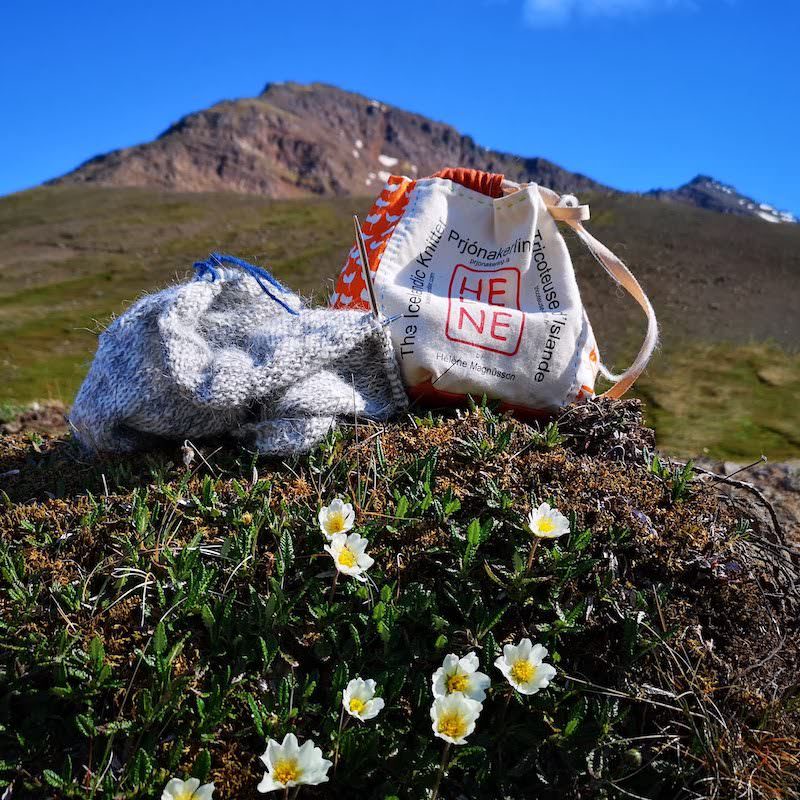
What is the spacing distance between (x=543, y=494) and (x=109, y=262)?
541 inches

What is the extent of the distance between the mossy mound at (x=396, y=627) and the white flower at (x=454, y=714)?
15 centimetres

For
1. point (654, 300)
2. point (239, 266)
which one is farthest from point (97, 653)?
point (654, 300)

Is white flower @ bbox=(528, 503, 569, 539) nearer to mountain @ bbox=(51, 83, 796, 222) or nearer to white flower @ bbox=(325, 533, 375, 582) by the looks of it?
white flower @ bbox=(325, 533, 375, 582)

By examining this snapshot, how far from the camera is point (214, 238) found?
17.7 meters

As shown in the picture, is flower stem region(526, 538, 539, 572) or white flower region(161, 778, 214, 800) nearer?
white flower region(161, 778, 214, 800)

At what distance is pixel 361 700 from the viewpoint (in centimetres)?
144

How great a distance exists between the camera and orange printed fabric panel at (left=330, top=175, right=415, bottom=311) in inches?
104

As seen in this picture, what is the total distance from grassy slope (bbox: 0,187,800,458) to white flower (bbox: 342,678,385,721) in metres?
1.75

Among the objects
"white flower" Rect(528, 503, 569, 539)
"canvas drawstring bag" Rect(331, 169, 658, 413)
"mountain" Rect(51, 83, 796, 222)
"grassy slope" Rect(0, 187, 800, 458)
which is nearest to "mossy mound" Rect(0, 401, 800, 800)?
"white flower" Rect(528, 503, 569, 539)

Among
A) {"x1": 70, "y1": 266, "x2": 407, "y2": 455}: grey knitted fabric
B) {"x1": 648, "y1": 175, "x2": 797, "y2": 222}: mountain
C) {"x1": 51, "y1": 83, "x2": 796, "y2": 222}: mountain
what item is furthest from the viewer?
{"x1": 648, "y1": 175, "x2": 797, "y2": 222}: mountain

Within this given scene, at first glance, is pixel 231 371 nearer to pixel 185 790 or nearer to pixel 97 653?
pixel 97 653

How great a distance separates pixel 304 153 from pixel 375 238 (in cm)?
10158

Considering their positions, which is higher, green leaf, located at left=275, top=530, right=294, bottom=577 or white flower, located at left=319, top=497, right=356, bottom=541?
white flower, located at left=319, top=497, right=356, bottom=541

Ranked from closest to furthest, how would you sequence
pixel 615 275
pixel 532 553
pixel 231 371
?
pixel 532 553, pixel 231 371, pixel 615 275
